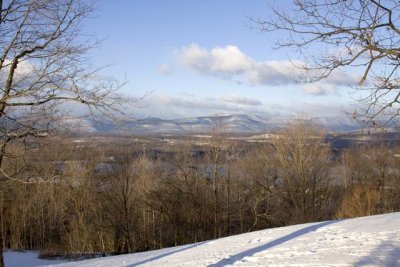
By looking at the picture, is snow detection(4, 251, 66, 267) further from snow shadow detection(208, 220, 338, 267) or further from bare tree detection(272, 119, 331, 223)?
snow shadow detection(208, 220, 338, 267)

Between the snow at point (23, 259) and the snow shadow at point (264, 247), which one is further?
the snow at point (23, 259)

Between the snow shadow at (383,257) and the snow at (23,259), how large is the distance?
28959mm

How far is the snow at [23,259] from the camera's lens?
109 ft

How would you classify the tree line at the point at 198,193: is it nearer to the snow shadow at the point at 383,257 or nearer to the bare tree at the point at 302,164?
the bare tree at the point at 302,164

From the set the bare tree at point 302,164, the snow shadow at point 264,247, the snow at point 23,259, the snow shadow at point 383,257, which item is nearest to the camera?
the snow shadow at point 383,257

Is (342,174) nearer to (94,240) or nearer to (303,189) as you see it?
(303,189)

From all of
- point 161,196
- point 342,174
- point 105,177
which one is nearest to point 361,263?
point 161,196

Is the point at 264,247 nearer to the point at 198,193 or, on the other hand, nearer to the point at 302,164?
the point at 198,193

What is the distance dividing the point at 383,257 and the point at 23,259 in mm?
33848

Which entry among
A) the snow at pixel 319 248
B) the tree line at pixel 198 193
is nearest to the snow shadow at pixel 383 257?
the snow at pixel 319 248

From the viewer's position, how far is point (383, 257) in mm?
7762

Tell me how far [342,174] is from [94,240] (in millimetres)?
24590

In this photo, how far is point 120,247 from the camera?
35594 millimetres

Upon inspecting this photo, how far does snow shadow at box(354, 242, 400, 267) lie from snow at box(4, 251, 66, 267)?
95.0ft
